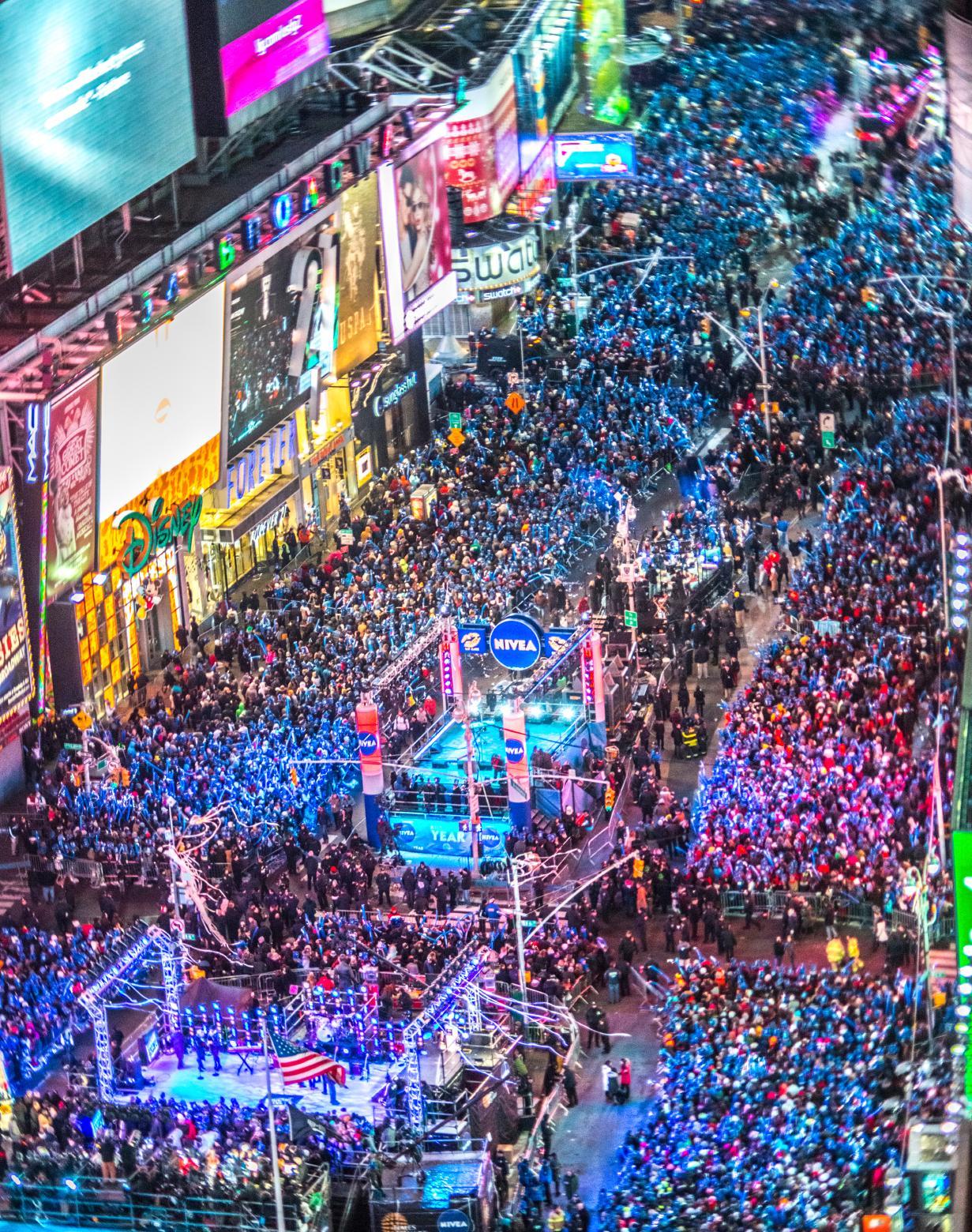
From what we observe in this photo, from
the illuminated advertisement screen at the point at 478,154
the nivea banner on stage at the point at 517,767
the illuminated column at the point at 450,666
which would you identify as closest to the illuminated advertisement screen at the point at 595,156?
the illuminated advertisement screen at the point at 478,154

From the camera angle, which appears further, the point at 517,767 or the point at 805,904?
the point at 517,767

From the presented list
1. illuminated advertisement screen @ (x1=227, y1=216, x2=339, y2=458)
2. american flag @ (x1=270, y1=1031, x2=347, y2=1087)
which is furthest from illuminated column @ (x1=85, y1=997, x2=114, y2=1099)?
illuminated advertisement screen @ (x1=227, y1=216, x2=339, y2=458)

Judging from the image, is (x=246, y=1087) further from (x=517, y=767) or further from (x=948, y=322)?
(x=948, y=322)

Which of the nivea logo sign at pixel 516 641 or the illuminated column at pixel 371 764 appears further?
the illuminated column at pixel 371 764

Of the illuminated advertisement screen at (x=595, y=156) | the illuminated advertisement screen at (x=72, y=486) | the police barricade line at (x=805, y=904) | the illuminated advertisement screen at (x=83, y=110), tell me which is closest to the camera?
the police barricade line at (x=805, y=904)

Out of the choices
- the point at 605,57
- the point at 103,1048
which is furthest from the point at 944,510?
the point at 605,57

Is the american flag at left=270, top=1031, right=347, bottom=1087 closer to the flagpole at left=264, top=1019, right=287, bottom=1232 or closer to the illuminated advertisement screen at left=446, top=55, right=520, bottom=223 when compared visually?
the flagpole at left=264, top=1019, right=287, bottom=1232

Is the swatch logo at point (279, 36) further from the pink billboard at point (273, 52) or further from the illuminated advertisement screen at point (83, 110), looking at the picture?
the illuminated advertisement screen at point (83, 110)
